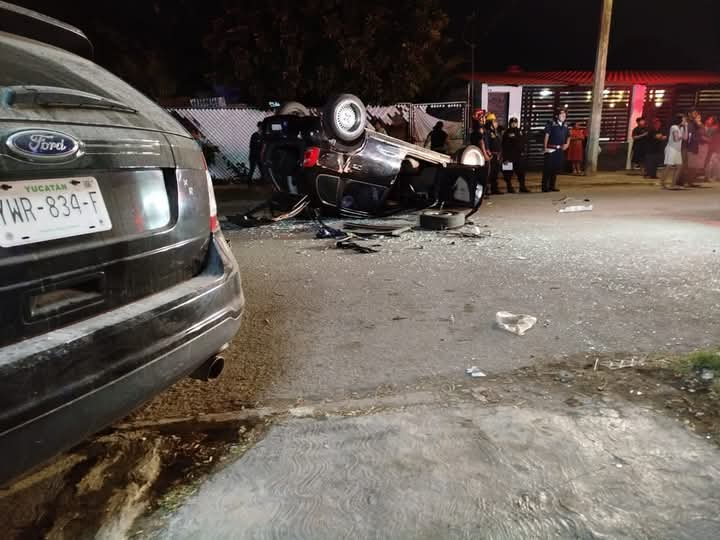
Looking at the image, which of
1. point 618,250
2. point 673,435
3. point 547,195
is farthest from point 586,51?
point 673,435

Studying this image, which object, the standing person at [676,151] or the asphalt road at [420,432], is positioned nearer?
the asphalt road at [420,432]

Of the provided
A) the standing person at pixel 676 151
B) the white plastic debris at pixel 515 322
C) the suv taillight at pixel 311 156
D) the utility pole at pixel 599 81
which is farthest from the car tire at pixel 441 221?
the utility pole at pixel 599 81

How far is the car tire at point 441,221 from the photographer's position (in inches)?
293

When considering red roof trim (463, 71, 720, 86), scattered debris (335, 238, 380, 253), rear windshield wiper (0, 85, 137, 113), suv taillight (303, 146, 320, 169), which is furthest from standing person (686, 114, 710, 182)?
rear windshield wiper (0, 85, 137, 113)

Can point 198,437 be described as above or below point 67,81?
below

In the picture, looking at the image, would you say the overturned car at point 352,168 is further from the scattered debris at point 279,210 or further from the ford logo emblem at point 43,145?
the ford logo emblem at point 43,145

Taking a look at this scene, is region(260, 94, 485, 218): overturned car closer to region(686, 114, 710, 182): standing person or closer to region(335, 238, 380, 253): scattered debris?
region(335, 238, 380, 253): scattered debris

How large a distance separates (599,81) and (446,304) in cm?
1282

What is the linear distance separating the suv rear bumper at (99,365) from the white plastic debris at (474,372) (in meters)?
1.48

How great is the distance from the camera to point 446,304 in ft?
14.3

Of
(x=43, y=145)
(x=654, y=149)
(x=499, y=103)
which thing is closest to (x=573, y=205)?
(x=654, y=149)

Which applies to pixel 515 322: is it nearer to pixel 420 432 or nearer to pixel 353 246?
pixel 420 432

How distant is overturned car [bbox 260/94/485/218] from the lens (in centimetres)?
748

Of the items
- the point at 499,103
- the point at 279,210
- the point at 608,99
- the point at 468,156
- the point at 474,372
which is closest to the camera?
the point at 474,372
